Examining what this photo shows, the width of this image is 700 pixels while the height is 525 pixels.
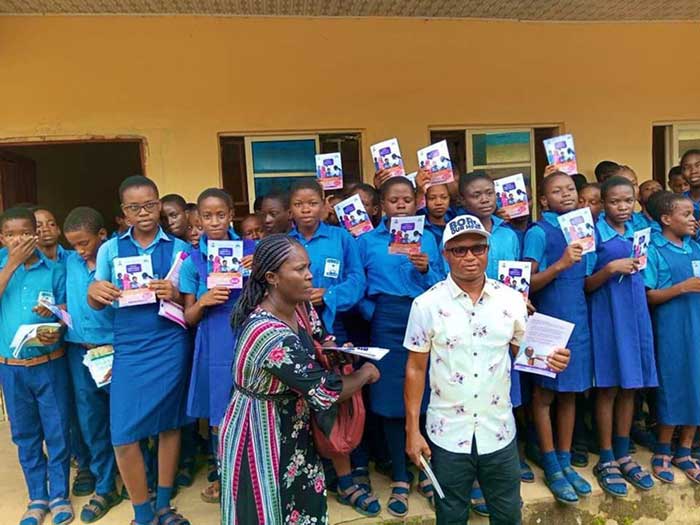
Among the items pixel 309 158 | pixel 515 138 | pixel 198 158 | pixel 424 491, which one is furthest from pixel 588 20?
pixel 424 491

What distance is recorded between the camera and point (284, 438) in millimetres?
2057

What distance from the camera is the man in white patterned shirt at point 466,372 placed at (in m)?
2.30

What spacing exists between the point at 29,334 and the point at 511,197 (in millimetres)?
2919

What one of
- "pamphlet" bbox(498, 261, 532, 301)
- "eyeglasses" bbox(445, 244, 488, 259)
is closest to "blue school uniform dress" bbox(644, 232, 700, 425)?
"pamphlet" bbox(498, 261, 532, 301)

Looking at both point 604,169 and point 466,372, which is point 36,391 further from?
point 604,169

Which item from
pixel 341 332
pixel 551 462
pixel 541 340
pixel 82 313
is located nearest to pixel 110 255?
pixel 82 313

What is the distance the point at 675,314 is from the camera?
333 cm

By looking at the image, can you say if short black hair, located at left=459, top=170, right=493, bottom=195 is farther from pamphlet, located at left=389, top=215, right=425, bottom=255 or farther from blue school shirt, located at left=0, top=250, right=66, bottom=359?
blue school shirt, located at left=0, top=250, right=66, bottom=359

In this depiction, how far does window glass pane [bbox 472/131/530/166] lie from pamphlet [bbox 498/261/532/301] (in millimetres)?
3426

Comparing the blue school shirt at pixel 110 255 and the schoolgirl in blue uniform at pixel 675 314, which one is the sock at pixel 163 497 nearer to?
the blue school shirt at pixel 110 255

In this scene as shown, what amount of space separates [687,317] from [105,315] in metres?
3.49

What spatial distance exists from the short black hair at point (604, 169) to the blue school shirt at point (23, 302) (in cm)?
481

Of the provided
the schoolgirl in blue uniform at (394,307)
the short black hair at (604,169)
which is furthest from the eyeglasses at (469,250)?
the short black hair at (604,169)

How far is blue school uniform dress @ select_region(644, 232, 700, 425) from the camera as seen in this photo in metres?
3.30
